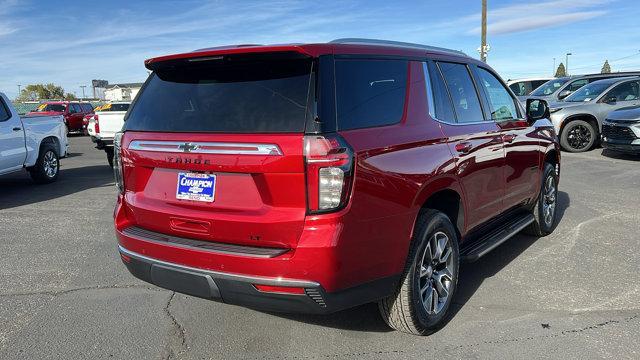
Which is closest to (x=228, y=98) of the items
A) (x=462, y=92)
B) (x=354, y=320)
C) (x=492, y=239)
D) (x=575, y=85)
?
(x=354, y=320)

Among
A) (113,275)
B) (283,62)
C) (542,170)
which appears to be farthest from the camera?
(542,170)

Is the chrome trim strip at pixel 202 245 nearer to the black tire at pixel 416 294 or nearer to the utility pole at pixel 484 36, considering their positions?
the black tire at pixel 416 294

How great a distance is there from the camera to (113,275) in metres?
4.62

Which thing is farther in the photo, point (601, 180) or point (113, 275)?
point (601, 180)

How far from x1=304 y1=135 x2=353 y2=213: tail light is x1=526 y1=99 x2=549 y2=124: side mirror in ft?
10.6

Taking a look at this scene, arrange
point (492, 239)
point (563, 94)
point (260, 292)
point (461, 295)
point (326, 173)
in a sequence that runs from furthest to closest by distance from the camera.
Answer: point (563, 94) → point (492, 239) → point (461, 295) → point (260, 292) → point (326, 173)

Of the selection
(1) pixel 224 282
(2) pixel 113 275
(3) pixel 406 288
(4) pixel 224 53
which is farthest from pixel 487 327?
(2) pixel 113 275

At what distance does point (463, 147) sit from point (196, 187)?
1.91 meters

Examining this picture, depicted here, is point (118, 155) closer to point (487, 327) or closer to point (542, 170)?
point (487, 327)

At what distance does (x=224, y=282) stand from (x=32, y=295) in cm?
229

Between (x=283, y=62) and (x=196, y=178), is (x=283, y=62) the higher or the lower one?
the higher one

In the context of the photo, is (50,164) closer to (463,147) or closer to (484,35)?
(463,147)

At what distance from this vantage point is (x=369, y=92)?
3086 millimetres

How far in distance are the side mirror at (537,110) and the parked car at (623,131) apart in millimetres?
6997
